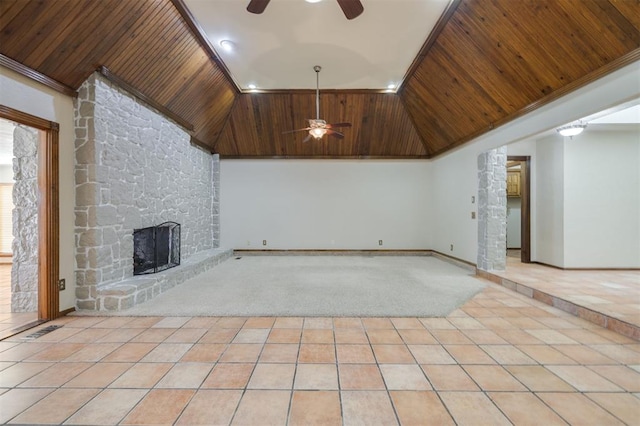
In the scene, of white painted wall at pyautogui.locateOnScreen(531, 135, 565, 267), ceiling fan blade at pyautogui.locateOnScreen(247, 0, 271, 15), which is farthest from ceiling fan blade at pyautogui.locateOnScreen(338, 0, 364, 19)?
white painted wall at pyautogui.locateOnScreen(531, 135, 565, 267)

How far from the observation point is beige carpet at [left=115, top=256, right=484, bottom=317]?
10.8 feet

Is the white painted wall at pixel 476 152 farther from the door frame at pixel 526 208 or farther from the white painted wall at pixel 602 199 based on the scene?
the white painted wall at pixel 602 199

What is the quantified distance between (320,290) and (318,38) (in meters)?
3.69

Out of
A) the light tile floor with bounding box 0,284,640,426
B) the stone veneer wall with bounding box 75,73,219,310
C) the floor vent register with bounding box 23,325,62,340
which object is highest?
the stone veneer wall with bounding box 75,73,219,310

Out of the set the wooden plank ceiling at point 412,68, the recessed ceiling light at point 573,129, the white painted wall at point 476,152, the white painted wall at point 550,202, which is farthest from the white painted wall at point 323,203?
the recessed ceiling light at point 573,129

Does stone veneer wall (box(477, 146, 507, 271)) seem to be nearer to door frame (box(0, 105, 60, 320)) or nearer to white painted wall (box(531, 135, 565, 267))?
white painted wall (box(531, 135, 565, 267))

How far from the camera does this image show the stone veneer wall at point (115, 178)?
327 centimetres

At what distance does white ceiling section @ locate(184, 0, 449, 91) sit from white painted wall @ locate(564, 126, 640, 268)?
146 inches

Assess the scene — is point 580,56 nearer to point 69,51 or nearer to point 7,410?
point 69,51

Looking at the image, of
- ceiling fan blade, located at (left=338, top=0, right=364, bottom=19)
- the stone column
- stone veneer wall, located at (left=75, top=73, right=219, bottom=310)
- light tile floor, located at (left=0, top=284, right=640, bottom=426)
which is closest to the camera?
light tile floor, located at (left=0, top=284, right=640, bottom=426)

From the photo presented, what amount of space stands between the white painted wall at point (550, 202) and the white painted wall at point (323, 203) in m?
2.38

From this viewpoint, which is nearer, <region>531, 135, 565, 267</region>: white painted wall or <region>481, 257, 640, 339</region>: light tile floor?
<region>481, 257, 640, 339</region>: light tile floor

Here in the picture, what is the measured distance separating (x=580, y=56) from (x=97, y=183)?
5559mm

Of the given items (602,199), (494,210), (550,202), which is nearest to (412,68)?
(494,210)
